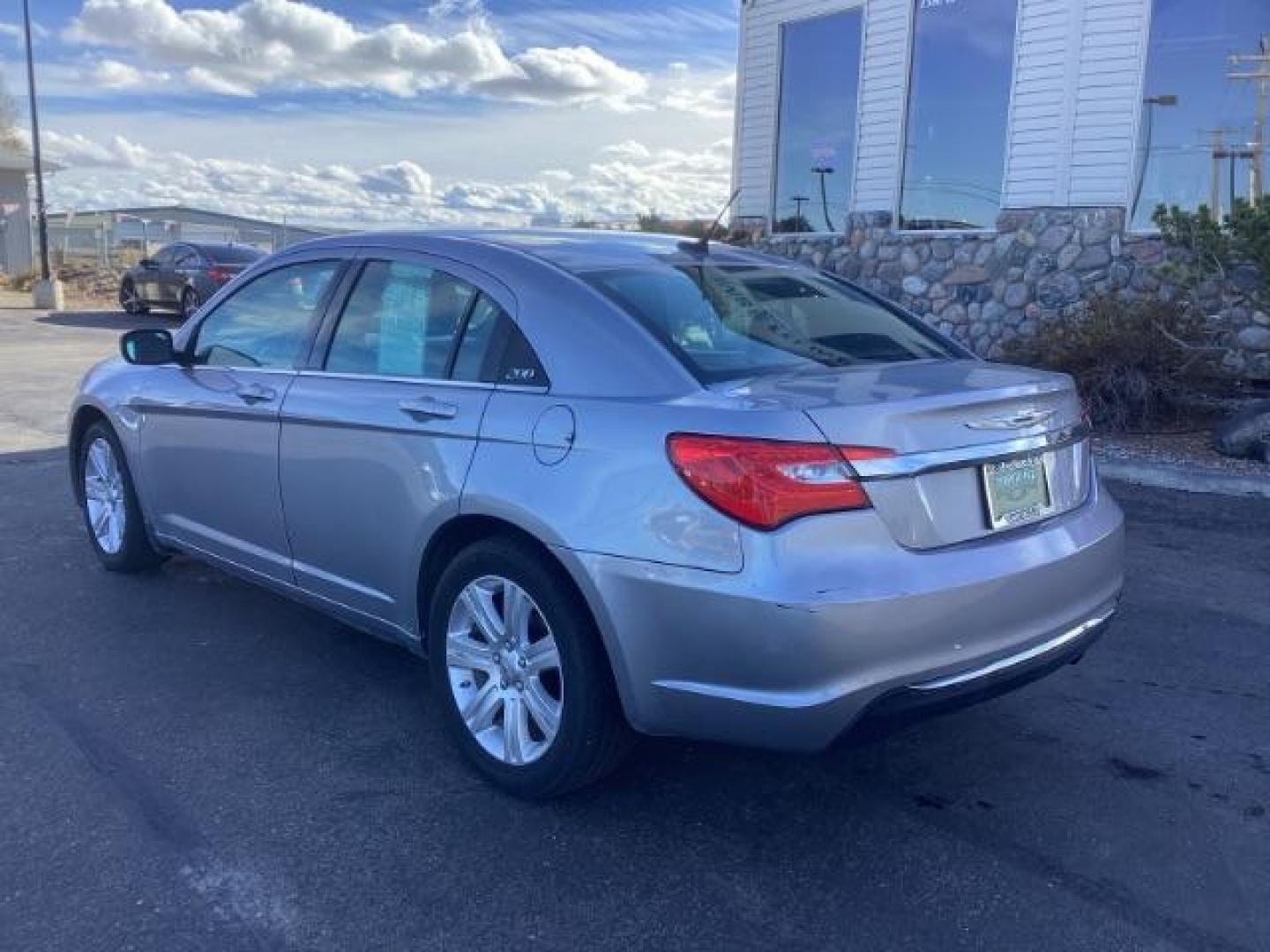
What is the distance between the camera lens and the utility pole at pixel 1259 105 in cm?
995

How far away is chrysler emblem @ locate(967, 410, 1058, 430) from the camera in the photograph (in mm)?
3076

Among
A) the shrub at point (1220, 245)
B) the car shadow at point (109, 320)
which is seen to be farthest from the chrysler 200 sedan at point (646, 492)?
the car shadow at point (109, 320)

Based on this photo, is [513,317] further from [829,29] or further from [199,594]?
[829,29]

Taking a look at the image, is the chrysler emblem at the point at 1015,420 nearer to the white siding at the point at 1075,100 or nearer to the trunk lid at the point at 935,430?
the trunk lid at the point at 935,430

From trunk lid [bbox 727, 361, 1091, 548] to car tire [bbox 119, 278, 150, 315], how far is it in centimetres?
2210

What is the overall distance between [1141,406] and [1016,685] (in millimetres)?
6481

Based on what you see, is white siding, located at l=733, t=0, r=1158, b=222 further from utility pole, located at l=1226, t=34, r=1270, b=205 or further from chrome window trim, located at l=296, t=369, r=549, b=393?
chrome window trim, located at l=296, t=369, r=549, b=393

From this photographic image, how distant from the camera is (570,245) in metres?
3.89

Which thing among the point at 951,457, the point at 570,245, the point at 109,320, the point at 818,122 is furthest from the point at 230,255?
the point at 951,457

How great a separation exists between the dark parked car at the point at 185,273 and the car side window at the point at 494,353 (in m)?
17.6

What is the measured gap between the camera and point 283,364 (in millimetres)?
4270

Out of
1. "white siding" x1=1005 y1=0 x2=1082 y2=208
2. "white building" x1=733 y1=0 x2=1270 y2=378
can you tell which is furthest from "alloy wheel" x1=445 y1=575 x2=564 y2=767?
"white siding" x1=1005 y1=0 x2=1082 y2=208

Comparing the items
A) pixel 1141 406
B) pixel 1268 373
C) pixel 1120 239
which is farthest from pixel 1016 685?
pixel 1120 239

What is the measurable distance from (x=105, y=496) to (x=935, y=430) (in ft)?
13.8
